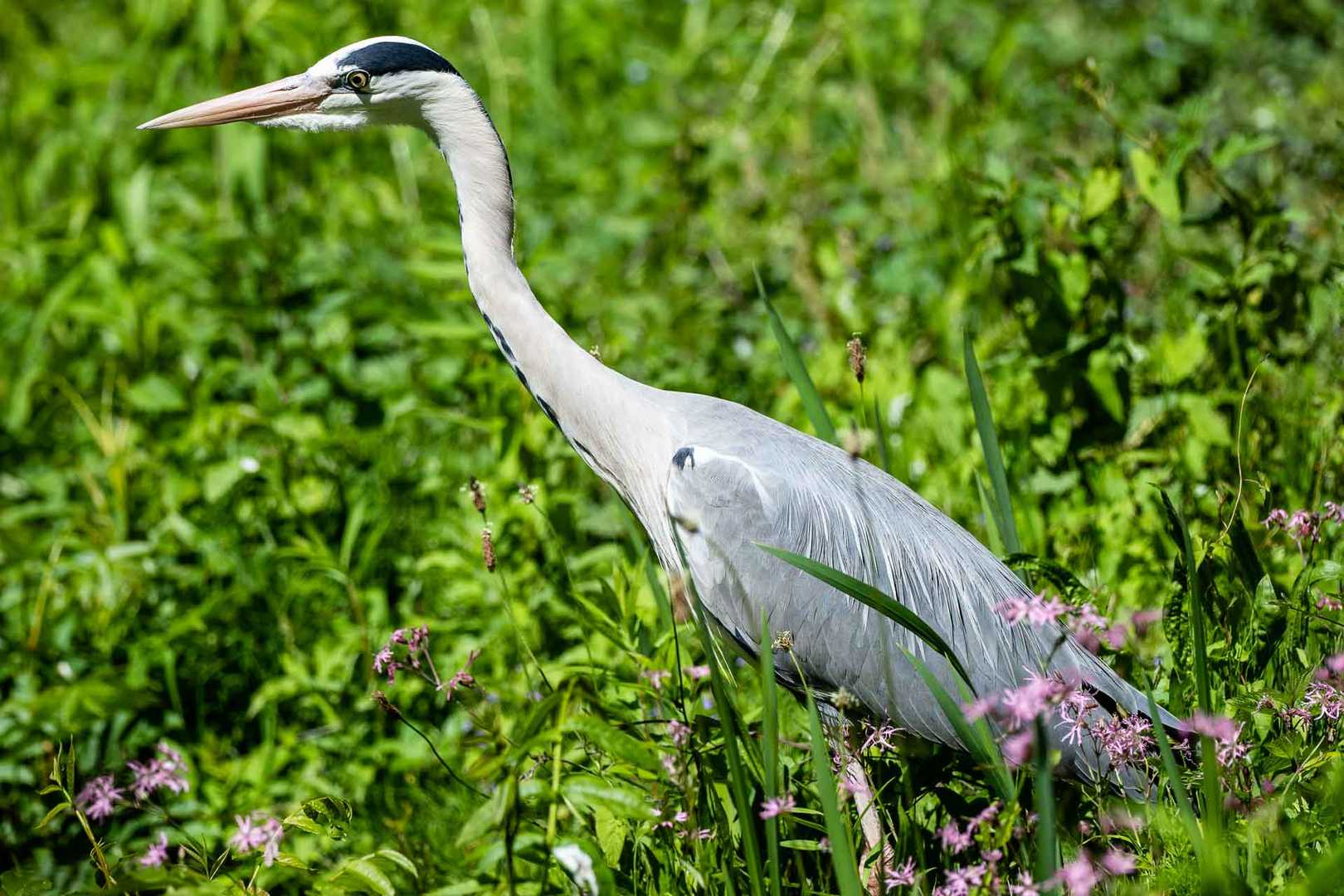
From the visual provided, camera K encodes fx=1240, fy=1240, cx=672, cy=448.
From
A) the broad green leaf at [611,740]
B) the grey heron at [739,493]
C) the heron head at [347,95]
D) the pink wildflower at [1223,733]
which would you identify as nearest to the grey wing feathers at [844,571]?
the grey heron at [739,493]

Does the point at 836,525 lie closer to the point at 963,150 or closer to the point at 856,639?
the point at 856,639

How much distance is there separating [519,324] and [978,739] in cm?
130

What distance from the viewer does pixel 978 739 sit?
2082 millimetres

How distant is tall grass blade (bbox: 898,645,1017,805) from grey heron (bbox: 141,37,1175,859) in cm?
37

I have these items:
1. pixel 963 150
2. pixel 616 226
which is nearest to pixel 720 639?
pixel 616 226

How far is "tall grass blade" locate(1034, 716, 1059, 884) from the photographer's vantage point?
5.39 ft

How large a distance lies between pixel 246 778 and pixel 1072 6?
5.81 meters

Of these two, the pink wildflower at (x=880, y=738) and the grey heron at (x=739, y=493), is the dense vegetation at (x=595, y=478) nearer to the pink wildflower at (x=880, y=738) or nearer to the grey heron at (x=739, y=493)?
the pink wildflower at (x=880, y=738)

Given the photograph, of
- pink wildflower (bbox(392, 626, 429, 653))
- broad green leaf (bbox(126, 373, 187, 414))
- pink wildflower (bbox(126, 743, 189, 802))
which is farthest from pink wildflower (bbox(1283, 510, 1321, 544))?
broad green leaf (bbox(126, 373, 187, 414))

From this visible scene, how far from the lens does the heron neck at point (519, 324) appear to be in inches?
107

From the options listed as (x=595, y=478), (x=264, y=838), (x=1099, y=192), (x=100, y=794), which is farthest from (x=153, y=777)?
(x=1099, y=192)

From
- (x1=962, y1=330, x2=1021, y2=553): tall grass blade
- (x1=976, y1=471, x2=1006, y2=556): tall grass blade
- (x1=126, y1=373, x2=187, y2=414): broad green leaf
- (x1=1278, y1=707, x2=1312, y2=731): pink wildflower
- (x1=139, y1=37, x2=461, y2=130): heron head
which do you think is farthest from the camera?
(x1=126, y1=373, x2=187, y2=414): broad green leaf

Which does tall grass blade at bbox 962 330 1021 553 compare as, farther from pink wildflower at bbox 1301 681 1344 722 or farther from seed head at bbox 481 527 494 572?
seed head at bbox 481 527 494 572

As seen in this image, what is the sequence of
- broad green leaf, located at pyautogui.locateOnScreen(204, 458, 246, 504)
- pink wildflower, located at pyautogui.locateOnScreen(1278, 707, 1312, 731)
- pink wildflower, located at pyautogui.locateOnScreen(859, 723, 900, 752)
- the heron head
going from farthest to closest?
broad green leaf, located at pyautogui.locateOnScreen(204, 458, 246, 504) → the heron head → pink wildflower, located at pyautogui.locateOnScreen(859, 723, 900, 752) → pink wildflower, located at pyautogui.locateOnScreen(1278, 707, 1312, 731)
